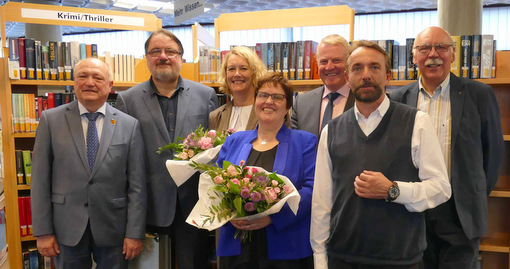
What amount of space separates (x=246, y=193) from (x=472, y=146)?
1.47m

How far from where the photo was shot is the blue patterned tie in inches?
113

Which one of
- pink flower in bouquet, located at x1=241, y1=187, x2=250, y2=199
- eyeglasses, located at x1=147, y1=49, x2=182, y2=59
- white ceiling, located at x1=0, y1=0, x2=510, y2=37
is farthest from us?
white ceiling, located at x1=0, y1=0, x2=510, y2=37

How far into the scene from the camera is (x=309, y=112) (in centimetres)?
306

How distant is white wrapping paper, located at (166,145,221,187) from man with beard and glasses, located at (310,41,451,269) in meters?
0.83

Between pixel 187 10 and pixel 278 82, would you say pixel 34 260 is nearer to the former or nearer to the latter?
pixel 187 10

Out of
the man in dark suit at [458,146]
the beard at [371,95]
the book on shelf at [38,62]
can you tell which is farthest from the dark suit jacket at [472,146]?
the book on shelf at [38,62]

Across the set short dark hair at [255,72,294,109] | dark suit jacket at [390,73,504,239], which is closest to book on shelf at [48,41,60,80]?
short dark hair at [255,72,294,109]

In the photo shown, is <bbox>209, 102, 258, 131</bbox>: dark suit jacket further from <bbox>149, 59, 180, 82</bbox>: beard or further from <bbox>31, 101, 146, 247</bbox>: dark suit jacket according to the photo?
<bbox>31, 101, 146, 247</bbox>: dark suit jacket

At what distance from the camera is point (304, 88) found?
4.48 metres

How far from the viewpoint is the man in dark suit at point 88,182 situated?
9.25 feet

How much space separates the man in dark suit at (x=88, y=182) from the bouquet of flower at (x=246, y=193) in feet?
2.85

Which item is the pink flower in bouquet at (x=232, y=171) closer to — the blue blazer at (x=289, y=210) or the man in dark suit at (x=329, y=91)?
the blue blazer at (x=289, y=210)

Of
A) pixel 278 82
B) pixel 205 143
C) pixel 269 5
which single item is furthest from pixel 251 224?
pixel 269 5

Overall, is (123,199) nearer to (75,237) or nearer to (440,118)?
(75,237)
